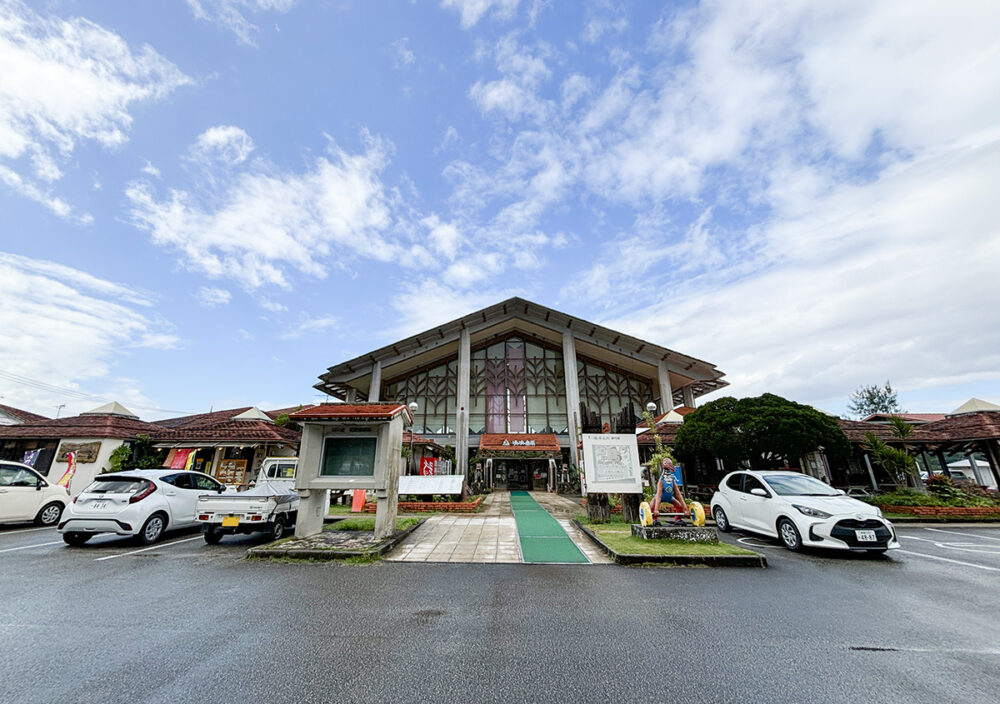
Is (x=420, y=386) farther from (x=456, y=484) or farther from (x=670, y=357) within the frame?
(x=670, y=357)

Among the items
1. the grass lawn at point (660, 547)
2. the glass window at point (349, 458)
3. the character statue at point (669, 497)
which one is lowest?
the grass lawn at point (660, 547)

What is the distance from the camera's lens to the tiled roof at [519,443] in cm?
2314

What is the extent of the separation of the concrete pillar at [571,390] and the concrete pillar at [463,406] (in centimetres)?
672

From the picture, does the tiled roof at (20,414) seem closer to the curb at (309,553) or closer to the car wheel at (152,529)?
the car wheel at (152,529)

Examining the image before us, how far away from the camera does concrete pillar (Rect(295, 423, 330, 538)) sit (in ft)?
25.6

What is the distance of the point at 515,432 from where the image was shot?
2634cm

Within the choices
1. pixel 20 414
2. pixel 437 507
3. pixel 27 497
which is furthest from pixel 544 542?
pixel 20 414

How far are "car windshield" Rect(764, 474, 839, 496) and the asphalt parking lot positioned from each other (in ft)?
5.65

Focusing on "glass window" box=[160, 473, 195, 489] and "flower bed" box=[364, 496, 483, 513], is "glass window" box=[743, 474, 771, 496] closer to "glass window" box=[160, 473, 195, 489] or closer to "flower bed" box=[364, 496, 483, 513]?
"flower bed" box=[364, 496, 483, 513]

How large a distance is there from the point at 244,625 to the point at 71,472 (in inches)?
792

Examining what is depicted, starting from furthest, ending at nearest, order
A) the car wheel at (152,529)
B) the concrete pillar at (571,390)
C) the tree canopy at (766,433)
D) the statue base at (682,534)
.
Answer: the concrete pillar at (571,390), the tree canopy at (766,433), the car wheel at (152,529), the statue base at (682,534)

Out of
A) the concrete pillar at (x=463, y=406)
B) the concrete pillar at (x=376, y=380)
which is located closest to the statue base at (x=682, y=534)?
the concrete pillar at (x=463, y=406)

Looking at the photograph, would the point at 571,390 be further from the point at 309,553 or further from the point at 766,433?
the point at 309,553

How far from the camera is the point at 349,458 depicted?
8.02m
